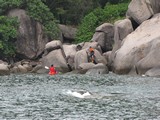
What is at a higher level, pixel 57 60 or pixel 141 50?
pixel 57 60

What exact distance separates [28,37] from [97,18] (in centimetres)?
935

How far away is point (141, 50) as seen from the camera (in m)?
48.9

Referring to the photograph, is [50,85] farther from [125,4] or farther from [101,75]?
[125,4]

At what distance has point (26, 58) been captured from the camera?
66875mm

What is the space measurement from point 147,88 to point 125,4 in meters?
32.8

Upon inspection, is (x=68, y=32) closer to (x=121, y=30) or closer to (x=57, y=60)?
(x=57, y=60)

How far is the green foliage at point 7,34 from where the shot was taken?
64.1 meters

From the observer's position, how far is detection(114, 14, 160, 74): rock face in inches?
1833

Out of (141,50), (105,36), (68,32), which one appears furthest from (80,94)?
(68,32)

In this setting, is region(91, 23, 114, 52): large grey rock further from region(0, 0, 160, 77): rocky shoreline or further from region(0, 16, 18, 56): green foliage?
region(0, 16, 18, 56): green foliage

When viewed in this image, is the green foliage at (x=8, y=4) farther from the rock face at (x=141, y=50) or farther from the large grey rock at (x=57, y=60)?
the rock face at (x=141, y=50)

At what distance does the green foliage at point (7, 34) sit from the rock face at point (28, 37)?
150 cm

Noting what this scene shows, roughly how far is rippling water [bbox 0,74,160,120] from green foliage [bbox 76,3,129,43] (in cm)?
2372

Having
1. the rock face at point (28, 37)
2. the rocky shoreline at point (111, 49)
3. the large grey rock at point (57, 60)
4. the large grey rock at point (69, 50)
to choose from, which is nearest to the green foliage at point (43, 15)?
the rock face at point (28, 37)
